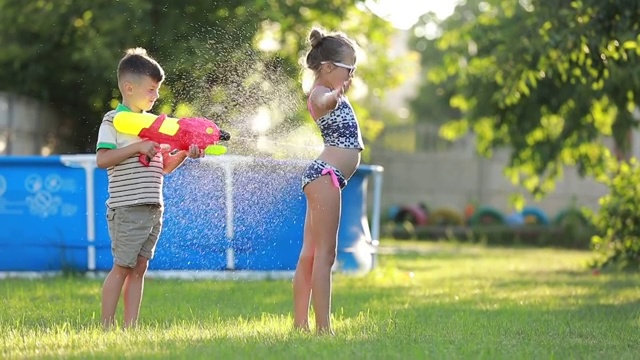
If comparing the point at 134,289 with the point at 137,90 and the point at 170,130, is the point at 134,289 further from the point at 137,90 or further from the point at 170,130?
the point at 137,90

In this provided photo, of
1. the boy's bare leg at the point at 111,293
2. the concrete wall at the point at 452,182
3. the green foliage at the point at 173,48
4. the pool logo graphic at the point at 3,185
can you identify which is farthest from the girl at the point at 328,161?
the concrete wall at the point at 452,182

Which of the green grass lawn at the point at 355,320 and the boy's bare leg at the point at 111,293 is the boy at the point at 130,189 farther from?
the green grass lawn at the point at 355,320

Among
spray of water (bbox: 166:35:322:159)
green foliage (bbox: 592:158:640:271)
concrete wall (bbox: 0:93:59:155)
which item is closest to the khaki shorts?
spray of water (bbox: 166:35:322:159)

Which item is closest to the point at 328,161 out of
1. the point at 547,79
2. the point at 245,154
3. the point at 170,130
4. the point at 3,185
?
the point at 170,130

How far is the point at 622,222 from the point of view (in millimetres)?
11797

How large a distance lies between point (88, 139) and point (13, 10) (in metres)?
1.96

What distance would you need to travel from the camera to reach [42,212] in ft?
29.7

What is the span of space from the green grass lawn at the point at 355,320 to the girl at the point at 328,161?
0.29 m

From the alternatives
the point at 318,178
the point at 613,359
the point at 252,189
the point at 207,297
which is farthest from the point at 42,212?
the point at 613,359

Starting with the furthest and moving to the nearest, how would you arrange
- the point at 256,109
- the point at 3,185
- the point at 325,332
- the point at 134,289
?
1. the point at 3,185
2. the point at 256,109
3. the point at 134,289
4. the point at 325,332

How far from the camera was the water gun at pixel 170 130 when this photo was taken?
5.34 m

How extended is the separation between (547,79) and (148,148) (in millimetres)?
8344

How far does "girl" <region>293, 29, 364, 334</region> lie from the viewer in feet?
17.3

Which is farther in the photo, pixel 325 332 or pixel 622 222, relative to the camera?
pixel 622 222
